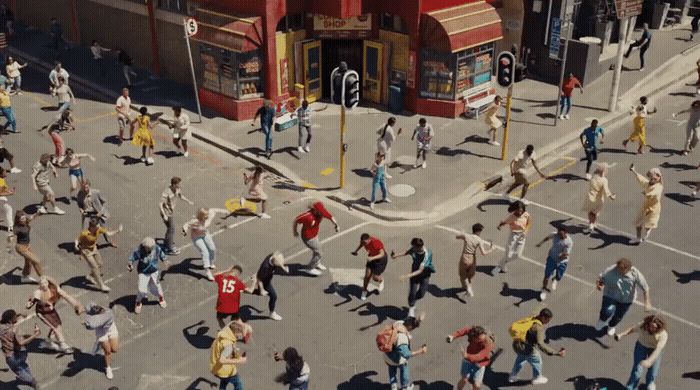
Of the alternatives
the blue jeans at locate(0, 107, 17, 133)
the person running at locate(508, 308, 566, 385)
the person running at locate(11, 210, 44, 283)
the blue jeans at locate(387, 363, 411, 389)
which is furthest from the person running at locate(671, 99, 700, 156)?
the blue jeans at locate(0, 107, 17, 133)

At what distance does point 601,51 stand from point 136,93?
1862cm

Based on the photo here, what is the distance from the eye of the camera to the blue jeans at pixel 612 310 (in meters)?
13.6

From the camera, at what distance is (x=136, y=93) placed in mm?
27641

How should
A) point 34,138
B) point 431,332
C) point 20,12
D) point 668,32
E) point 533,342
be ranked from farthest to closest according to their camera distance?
point 20,12 < point 668,32 < point 34,138 < point 431,332 < point 533,342

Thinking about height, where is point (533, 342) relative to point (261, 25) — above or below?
below

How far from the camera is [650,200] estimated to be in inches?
654

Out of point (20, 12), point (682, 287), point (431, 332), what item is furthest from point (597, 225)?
point (20, 12)

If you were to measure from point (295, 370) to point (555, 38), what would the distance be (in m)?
21.2

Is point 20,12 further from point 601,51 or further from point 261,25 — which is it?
point 601,51

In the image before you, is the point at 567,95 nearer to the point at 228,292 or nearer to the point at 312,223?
the point at 312,223

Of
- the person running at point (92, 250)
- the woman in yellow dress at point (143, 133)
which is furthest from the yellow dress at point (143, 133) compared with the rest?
the person running at point (92, 250)

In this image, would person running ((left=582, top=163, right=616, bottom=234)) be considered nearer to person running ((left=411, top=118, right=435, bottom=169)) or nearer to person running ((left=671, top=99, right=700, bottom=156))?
person running ((left=411, top=118, right=435, bottom=169))

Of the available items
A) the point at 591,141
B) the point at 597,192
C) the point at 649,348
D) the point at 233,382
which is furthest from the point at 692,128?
the point at 233,382

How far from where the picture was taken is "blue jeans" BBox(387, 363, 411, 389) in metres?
12.1
